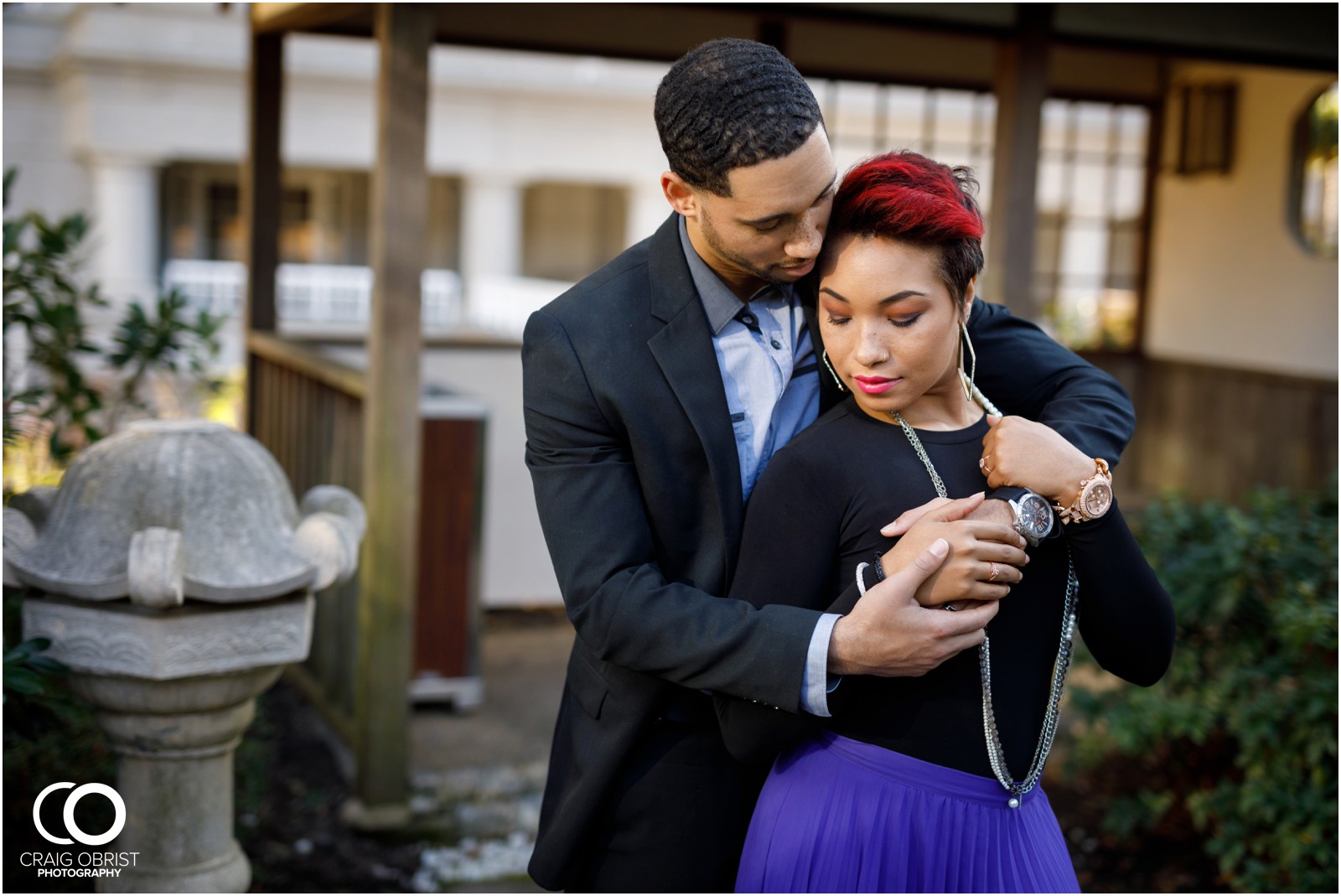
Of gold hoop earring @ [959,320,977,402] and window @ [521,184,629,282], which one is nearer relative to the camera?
gold hoop earring @ [959,320,977,402]

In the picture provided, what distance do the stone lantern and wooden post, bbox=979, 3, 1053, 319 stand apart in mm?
2670

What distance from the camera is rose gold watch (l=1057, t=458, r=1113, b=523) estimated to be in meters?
1.68

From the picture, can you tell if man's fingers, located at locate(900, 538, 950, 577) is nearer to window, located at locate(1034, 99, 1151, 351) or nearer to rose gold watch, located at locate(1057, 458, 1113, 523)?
rose gold watch, located at locate(1057, 458, 1113, 523)

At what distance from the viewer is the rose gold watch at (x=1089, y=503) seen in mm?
1677

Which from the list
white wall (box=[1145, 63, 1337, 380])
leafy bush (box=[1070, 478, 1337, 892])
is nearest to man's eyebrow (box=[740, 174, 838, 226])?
leafy bush (box=[1070, 478, 1337, 892])

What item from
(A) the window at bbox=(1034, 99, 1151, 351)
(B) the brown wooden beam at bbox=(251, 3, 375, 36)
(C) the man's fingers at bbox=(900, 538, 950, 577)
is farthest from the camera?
(A) the window at bbox=(1034, 99, 1151, 351)

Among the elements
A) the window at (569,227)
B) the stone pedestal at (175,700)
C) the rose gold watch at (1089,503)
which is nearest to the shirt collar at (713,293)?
the rose gold watch at (1089,503)

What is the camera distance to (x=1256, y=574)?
13.3 feet

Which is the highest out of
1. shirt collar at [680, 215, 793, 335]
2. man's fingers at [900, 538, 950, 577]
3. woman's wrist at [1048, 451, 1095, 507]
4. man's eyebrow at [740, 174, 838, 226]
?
man's eyebrow at [740, 174, 838, 226]

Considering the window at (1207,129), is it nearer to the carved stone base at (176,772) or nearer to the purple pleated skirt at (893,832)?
the carved stone base at (176,772)

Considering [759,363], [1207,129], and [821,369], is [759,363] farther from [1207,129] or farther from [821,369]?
[1207,129]

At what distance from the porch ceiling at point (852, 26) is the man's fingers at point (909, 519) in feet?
10.4

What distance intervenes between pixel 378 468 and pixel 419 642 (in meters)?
1.41

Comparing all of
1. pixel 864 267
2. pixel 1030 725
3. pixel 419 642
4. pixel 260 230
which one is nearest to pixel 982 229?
pixel 864 267
